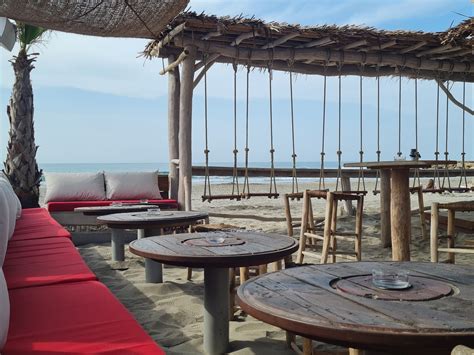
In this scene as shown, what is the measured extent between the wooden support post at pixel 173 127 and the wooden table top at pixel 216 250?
419 centimetres

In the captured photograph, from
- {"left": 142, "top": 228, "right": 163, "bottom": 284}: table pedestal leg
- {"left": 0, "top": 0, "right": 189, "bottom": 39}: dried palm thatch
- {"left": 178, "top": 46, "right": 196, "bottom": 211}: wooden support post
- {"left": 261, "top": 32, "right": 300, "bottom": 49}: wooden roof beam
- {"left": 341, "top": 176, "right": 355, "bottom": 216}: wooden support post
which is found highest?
{"left": 261, "top": 32, "right": 300, "bottom": 49}: wooden roof beam

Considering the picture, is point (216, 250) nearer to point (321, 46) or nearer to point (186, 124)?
point (186, 124)

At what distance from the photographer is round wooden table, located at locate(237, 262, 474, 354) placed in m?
1.10

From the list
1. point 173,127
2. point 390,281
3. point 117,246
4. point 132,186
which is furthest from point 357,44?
point 390,281

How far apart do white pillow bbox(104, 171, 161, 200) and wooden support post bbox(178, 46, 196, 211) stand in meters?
0.96

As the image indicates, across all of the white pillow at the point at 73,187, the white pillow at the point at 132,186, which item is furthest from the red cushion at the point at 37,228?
the white pillow at the point at 132,186

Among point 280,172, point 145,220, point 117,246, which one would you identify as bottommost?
point 117,246

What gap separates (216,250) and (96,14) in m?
2.80

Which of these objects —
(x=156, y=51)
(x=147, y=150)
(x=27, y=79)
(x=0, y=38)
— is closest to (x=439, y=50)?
(x=156, y=51)

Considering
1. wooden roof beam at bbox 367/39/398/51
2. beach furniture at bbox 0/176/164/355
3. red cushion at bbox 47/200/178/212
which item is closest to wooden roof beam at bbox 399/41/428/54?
wooden roof beam at bbox 367/39/398/51

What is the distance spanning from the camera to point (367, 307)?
127cm

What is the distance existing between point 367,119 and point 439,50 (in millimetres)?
1366

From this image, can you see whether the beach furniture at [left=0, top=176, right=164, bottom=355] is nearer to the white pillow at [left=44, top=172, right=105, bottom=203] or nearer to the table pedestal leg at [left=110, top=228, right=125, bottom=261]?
the table pedestal leg at [left=110, top=228, right=125, bottom=261]

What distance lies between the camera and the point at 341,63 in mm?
6824
